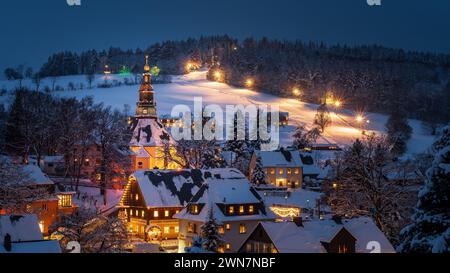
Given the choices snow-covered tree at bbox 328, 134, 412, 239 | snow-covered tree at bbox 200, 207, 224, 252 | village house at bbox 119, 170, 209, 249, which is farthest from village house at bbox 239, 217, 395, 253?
village house at bbox 119, 170, 209, 249

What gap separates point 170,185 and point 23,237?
71.8ft

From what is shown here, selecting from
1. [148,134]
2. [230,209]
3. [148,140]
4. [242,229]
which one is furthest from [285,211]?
[148,134]

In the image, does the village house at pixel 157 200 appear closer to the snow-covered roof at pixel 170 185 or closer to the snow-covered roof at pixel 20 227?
the snow-covered roof at pixel 170 185

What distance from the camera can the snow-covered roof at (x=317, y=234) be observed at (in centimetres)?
2683

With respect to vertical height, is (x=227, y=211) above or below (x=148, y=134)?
below

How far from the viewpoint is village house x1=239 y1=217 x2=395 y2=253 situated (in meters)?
26.9

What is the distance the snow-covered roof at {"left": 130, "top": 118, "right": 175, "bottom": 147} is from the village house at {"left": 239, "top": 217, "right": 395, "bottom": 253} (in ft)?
142

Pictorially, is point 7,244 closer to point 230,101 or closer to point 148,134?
point 148,134

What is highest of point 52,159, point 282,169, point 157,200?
point 52,159

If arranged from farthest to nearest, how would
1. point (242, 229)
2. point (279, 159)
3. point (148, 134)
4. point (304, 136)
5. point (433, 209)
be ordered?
point (304, 136) → point (279, 159) → point (148, 134) → point (242, 229) → point (433, 209)

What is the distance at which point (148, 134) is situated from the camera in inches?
2867

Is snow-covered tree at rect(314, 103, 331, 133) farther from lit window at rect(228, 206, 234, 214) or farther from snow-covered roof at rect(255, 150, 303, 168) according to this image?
lit window at rect(228, 206, 234, 214)

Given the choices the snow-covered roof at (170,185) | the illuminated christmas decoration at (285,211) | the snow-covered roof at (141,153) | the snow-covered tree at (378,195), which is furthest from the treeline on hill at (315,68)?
the snow-covered tree at (378,195)

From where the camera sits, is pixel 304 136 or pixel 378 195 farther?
pixel 304 136
